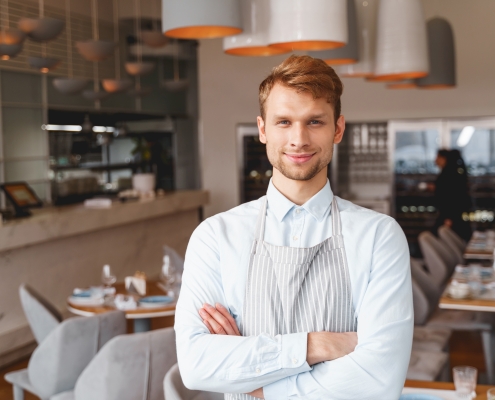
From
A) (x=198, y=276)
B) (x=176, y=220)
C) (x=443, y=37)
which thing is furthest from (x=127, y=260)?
(x=198, y=276)

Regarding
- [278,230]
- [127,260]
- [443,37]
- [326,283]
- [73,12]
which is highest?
[73,12]

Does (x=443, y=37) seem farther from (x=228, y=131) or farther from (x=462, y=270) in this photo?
(x=228, y=131)

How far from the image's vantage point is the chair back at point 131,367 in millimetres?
2832

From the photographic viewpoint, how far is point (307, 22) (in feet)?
10.8

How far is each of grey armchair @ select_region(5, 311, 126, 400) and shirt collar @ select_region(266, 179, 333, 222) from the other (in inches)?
81.2

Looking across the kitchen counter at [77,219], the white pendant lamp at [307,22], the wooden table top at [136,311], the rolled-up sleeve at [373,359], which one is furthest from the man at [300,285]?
the kitchen counter at [77,219]

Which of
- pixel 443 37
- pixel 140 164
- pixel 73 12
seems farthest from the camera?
pixel 140 164

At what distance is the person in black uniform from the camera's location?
25.8ft

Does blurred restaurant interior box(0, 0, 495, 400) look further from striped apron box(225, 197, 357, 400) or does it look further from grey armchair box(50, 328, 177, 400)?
striped apron box(225, 197, 357, 400)

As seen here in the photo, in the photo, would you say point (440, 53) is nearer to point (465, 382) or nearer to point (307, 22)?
point (307, 22)

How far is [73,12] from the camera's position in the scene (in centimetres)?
1034

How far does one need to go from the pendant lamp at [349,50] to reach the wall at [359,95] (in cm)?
480

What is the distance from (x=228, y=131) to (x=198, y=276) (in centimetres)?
820

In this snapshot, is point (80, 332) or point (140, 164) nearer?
point (80, 332)
